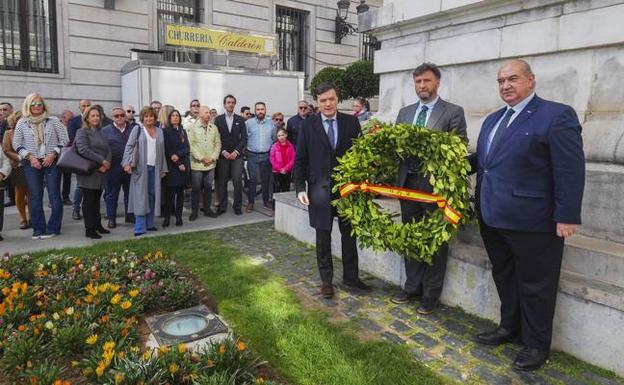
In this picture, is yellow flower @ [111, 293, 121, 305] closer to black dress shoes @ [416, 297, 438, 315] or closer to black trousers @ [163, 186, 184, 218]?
black dress shoes @ [416, 297, 438, 315]

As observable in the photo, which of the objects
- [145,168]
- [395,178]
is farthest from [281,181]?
[395,178]

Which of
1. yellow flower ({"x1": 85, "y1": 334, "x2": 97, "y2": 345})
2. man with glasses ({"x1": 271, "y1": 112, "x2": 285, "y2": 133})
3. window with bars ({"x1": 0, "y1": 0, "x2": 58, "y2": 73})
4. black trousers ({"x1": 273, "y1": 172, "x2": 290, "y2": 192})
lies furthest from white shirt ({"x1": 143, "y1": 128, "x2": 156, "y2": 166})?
window with bars ({"x1": 0, "y1": 0, "x2": 58, "y2": 73})

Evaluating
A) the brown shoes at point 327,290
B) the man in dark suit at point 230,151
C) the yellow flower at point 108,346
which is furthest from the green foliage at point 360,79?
the yellow flower at point 108,346

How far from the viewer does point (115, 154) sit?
24.8ft

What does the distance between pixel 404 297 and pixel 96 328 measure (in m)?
2.78

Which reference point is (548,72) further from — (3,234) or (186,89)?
(186,89)

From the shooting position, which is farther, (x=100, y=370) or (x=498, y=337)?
(x=498, y=337)

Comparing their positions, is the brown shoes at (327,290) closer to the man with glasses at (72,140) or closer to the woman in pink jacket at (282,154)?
the woman in pink jacket at (282,154)

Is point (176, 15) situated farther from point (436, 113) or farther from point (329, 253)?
point (436, 113)

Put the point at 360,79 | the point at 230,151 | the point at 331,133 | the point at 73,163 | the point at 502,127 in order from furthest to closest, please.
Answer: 1. the point at 360,79
2. the point at 230,151
3. the point at 73,163
4. the point at 331,133
5. the point at 502,127

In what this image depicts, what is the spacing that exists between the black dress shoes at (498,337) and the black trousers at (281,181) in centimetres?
607

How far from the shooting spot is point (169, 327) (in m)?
3.99

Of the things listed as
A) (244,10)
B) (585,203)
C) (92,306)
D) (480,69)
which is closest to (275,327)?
(92,306)

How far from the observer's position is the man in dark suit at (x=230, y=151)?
877 centimetres
